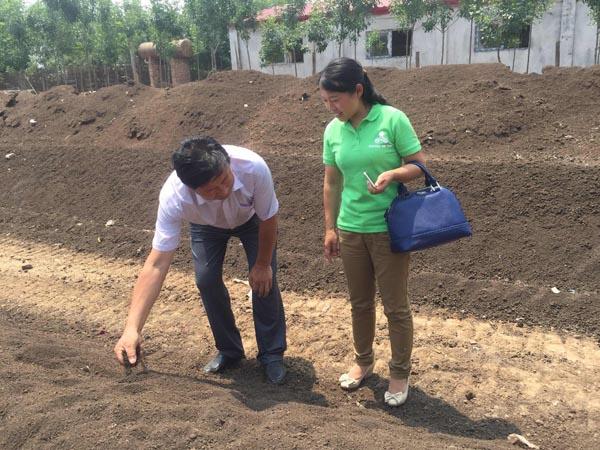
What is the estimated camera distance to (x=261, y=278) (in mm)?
3014

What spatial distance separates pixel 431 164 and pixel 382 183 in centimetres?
372

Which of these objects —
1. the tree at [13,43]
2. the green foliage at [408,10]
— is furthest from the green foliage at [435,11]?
the tree at [13,43]

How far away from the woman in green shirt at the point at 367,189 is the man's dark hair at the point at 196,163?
0.62m

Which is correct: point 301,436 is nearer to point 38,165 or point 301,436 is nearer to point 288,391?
point 288,391

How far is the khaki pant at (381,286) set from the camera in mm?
2695

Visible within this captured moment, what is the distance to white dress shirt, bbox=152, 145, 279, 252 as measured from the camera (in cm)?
268

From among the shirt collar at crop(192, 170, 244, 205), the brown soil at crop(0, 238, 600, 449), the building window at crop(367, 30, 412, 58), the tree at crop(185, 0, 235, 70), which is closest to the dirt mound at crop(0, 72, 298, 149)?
the brown soil at crop(0, 238, 600, 449)

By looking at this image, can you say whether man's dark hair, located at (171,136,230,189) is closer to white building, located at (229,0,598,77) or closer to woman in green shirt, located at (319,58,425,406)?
woman in green shirt, located at (319,58,425,406)

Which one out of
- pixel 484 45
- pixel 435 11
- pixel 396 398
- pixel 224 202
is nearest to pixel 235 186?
pixel 224 202

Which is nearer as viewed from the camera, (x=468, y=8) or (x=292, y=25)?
(x=468, y=8)

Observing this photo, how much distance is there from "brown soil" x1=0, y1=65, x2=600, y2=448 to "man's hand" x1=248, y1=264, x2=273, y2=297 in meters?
0.57

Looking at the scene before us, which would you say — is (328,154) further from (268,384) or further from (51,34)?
(51,34)

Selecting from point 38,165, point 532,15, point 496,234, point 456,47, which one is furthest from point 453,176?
point 456,47

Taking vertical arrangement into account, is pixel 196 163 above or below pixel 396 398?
above
